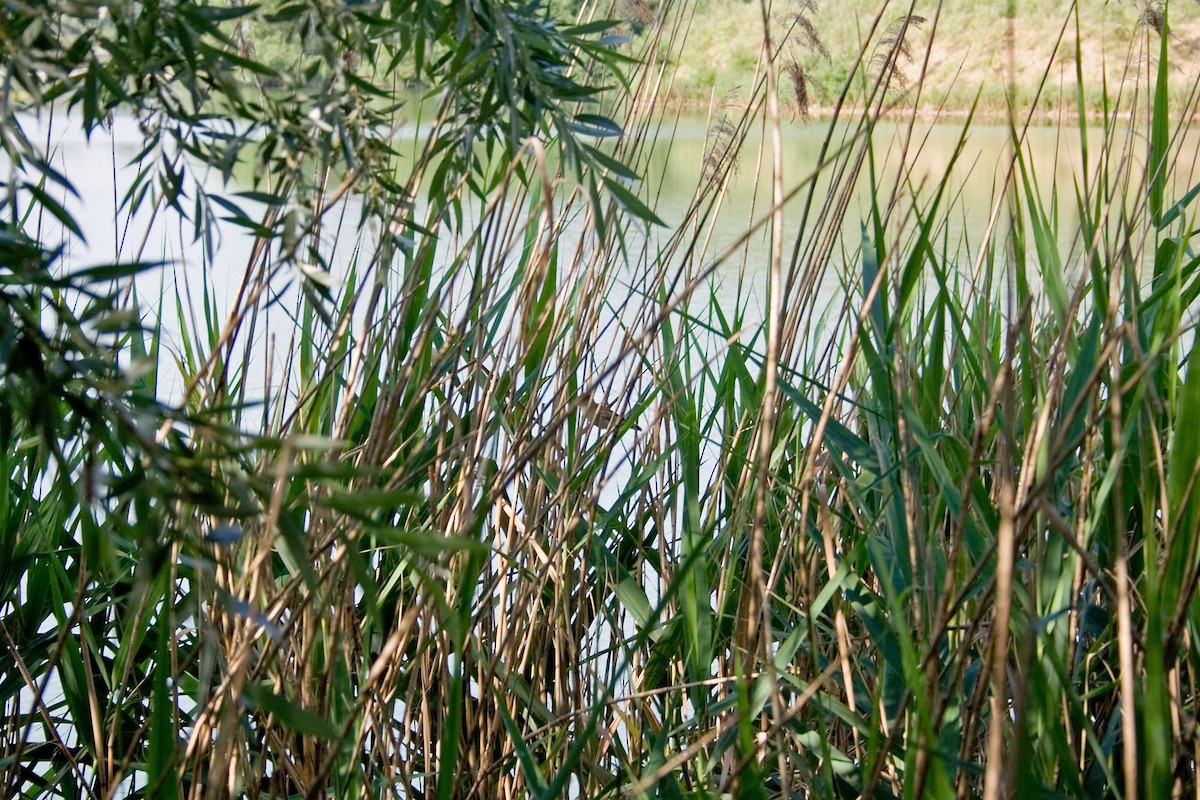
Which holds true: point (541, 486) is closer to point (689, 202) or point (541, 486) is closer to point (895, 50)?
point (895, 50)

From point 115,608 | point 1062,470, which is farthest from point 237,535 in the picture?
point 115,608

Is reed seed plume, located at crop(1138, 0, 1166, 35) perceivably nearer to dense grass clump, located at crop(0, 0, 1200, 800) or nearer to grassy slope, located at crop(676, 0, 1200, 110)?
dense grass clump, located at crop(0, 0, 1200, 800)

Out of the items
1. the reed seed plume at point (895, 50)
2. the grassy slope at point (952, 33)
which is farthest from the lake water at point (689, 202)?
the reed seed plume at point (895, 50)

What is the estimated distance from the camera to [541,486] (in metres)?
0.97

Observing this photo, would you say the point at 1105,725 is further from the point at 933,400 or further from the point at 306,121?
the point at 306,121

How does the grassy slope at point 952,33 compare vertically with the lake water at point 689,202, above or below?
above

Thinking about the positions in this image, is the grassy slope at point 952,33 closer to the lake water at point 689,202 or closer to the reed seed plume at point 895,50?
the lake water at point 689,202

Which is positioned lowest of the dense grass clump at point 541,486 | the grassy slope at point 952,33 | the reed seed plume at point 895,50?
the dense grass clump at point 541,486

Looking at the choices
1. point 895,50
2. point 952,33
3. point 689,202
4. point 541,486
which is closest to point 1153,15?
point 895,50

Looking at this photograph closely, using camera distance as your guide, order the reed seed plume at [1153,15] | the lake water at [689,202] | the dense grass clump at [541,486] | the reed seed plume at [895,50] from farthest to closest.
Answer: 1. the lake water at [689,202]
2. the reed seed plume at [1153,15]
3. the reed seed plume at [895,50]
4. the dense grass clump at [541,486]

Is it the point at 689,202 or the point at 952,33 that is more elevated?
the point at 952,33

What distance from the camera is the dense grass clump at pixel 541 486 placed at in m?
0.52

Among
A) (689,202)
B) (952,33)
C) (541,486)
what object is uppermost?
(952,33)

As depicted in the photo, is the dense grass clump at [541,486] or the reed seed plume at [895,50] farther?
the reed seed plume at [895,50]
